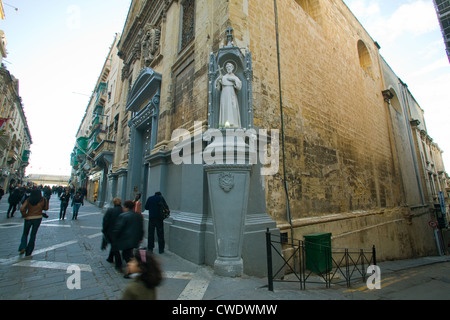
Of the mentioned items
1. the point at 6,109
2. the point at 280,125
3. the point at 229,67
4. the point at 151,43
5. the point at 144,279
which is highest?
the point at 6,109

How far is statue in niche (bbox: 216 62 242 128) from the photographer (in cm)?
486

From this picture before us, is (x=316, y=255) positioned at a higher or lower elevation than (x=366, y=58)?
lower

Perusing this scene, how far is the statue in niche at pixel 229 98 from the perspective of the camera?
4.86m

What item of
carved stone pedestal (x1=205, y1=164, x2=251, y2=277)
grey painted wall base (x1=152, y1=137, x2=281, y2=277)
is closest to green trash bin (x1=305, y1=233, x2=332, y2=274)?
grey painted wall base (x1=152, y1=137, x2=281, y2=277)

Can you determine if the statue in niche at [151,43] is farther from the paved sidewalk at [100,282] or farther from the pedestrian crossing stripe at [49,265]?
the pedestrian crossing stripe at [49,265]

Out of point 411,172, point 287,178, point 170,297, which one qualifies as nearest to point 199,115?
point 287,178

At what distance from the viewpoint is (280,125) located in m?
6.27

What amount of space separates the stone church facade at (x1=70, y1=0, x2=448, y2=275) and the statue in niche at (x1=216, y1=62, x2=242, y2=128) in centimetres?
29

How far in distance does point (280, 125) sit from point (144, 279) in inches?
207

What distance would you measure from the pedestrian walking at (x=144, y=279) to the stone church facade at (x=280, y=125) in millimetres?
2445

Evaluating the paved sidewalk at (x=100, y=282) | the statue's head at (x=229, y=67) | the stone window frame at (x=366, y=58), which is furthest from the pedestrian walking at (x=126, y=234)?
the stone window frame at (x=366, y=58)

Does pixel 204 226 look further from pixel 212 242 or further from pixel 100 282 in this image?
pixel 100 282

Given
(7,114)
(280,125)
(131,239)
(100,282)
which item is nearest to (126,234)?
(131,239)

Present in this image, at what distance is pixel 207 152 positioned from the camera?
4.72 meters
